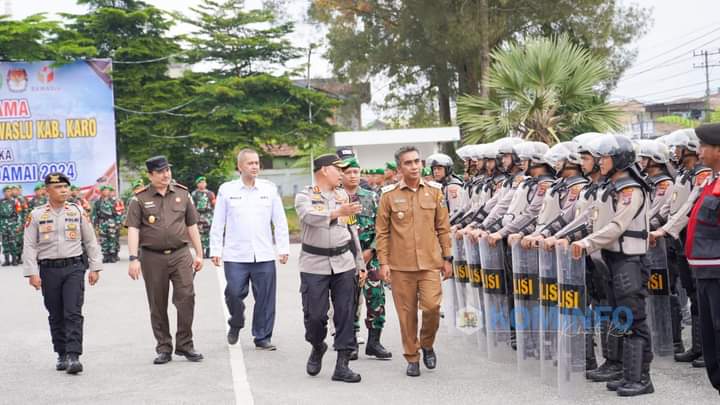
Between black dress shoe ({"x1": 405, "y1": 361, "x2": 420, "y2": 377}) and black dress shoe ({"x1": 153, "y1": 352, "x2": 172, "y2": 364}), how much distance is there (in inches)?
94.9

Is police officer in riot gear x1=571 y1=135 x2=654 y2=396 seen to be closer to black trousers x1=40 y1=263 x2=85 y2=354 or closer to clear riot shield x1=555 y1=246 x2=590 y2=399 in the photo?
clear riot shield x1=555 y1=246 x2=590 y2=399

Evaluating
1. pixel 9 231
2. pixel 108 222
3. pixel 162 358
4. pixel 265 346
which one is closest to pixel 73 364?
pixel 162 358

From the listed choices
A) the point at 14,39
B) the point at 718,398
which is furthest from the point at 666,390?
the point at 14,39

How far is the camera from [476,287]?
9398 millimetres

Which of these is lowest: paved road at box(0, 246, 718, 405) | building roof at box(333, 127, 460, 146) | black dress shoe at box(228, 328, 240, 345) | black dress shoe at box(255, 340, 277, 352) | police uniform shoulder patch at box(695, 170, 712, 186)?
paved road at box(0, 246, 718, 405)

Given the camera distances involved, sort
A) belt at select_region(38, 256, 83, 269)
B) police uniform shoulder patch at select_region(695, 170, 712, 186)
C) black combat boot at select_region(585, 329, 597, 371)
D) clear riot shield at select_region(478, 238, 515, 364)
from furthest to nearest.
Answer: belt at select_region(38, 256, 83, 269) < clear riot shield at select_region(478, 238, 515, 364) < police uniform shoulder patch at select_region(695, 170, 712, 186) < black combat boot at select_region(585, 329, 597, 371)

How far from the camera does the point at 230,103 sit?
31000mm

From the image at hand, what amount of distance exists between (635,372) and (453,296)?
12.2 feet

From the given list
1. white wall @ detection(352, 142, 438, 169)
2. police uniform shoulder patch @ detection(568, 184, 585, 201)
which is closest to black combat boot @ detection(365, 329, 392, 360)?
police uniform shoulder patch @ detection(568, 184, 585, 201)

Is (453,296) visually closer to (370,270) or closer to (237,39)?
(370,270)

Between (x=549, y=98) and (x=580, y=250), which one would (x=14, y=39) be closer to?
(x=549, y=98)

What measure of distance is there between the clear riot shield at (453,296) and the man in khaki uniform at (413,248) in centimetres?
170

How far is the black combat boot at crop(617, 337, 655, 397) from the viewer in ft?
23.1

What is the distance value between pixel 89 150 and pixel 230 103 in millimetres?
5294
